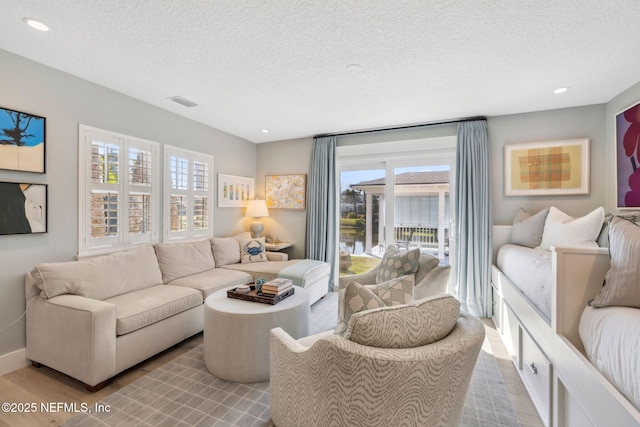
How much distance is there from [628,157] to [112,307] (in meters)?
4.59

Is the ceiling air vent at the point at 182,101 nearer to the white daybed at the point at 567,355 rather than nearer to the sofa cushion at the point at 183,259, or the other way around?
the sofa cushion at the point at 183,259

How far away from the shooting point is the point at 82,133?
256 cm

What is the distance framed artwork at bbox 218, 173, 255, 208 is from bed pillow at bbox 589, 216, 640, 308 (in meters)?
4.09

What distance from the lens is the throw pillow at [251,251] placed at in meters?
3.92

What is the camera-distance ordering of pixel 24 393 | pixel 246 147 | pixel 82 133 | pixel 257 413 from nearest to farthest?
pixel 257 413 → pixel 24 393 → pixel 82 133 → pixel 246 147

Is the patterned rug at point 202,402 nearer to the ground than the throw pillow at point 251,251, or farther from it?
nearer to the ground

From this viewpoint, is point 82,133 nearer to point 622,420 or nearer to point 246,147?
point 246,147

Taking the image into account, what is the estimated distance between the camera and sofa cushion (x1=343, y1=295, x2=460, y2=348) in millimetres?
1043

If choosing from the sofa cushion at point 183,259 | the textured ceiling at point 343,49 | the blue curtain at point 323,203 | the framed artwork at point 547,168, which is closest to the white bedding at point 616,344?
the textured ceiling at point 343,49

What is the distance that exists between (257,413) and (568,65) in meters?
3.44

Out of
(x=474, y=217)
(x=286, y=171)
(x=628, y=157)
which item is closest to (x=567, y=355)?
(x=474, y=217)

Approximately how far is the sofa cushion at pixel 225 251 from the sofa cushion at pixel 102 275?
0.83 m

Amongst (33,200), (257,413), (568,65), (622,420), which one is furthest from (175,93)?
(622,420)

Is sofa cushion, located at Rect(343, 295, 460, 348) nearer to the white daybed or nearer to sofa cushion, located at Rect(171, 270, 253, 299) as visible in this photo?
the white daybed
